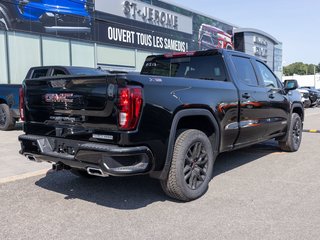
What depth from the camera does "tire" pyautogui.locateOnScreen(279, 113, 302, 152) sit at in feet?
24.7

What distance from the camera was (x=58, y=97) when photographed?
4320 mm

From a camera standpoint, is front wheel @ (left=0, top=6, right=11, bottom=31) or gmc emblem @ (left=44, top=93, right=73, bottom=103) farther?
front wheel @ (left=0, top=6, right=11, bottom=31)

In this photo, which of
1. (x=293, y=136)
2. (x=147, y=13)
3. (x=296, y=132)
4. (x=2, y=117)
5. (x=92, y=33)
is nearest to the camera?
(x=293, y=136)

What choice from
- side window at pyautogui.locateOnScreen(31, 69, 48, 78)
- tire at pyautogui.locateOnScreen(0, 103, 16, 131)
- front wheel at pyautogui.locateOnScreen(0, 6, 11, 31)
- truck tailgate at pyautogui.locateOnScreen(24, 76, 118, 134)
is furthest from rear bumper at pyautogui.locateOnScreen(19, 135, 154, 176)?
front wheel at pyautogui.locateOnScreen(0, 6, 11, 31)

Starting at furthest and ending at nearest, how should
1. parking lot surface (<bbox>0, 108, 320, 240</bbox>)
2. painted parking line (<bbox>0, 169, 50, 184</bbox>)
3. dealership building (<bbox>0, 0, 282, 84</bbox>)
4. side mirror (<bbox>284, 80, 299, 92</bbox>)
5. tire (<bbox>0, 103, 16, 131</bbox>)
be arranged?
dealership building (<bbox>0, 0, 282, 84</bbox>) < tire (<bbox>0, 103, 16, 131</bbox>) < side mirror (<bbox>284, 80, 299, 92</bbox>) < painted parking line (<bbox>0, 169, 50, 184</bbox>) < parking lot surface (<bbox>0, 108, 320, 240</bbox>)

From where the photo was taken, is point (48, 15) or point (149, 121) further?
point (48, 15)

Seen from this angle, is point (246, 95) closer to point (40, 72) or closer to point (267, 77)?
point (267, 77)

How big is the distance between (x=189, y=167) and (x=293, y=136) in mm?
3891

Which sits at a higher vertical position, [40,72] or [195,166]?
[40,72]

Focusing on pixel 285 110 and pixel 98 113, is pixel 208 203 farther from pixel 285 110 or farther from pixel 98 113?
pixel 285 110

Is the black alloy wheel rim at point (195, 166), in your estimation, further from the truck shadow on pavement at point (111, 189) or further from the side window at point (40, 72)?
the side window at point (40, 72)

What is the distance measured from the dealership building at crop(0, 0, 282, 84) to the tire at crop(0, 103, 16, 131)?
19.0ft

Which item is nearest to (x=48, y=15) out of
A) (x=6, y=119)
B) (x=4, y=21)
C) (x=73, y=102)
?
(x=4, y=21)

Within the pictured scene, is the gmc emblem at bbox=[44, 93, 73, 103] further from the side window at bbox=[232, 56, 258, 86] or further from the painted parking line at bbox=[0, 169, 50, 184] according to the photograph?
the side window at bbox=[232, 56, 258, 86]
